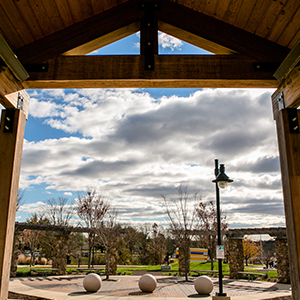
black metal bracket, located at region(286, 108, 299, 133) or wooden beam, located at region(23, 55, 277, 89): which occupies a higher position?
wooden beam, located at region(23, 55, 277, 89)

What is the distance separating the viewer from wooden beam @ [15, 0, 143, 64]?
4387 millimetres

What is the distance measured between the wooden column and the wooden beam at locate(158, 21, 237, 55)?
2.68m

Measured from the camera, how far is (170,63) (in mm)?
4285

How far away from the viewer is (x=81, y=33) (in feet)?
14.9

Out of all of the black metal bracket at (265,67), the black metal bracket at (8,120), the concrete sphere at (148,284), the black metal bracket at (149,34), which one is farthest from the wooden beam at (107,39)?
the concrete sphere at (148,284)

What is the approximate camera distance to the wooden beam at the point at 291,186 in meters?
3.63

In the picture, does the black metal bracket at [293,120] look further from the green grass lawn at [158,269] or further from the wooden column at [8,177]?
the green grass lawn at [158,269]

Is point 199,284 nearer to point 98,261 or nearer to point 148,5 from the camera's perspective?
point 148,5

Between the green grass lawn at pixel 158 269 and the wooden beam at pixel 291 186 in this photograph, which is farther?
the green grass lawn at pixel 158 269

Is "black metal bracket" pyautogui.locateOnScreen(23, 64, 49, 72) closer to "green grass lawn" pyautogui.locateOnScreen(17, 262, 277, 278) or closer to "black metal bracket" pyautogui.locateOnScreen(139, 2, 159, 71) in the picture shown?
"black metal bracket" pyautogui.locateOnScreen(139, 2, 159, 71)

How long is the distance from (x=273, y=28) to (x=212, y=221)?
22.1 m

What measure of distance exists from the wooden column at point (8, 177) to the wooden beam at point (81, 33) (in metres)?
0.96

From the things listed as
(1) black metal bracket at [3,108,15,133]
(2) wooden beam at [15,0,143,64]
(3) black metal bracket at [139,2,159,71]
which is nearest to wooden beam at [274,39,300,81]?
(3) black metal bracket at [139,2,159,71]

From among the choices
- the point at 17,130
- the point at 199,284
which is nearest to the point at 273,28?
the point at 17,130
